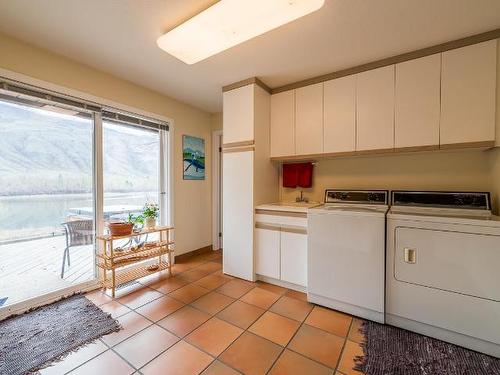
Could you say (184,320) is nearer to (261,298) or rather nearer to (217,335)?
(217,335)

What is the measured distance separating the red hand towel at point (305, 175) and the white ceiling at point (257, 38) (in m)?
1.05

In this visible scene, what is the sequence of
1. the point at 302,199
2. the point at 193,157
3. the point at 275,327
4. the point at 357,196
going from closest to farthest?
the point at 275,327, the point at 357,196, the point at 302,199, the point at 193,157

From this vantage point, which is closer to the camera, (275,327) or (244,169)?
(275,327)

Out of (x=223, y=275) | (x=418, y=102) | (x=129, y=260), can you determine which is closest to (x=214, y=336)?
(x=223, y=275)

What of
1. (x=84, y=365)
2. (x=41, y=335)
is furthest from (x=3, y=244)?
(x=84, y=365)

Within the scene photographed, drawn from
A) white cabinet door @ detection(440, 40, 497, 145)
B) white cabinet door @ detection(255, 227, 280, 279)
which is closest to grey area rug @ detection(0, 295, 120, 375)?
white cabinet door @ detection(255, 227, 280, 279)

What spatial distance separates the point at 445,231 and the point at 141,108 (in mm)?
3284

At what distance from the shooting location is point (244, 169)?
8.64 ft

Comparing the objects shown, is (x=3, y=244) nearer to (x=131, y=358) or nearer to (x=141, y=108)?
(x=131, y=358)

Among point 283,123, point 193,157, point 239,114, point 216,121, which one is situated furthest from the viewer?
point 216,121

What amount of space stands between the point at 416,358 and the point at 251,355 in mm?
1090

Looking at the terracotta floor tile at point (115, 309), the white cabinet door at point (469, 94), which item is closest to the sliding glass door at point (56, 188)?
the terracotta floor tile at point (115, 309)

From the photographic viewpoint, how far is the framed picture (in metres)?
3.37

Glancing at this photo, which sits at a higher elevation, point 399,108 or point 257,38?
point 257,38
